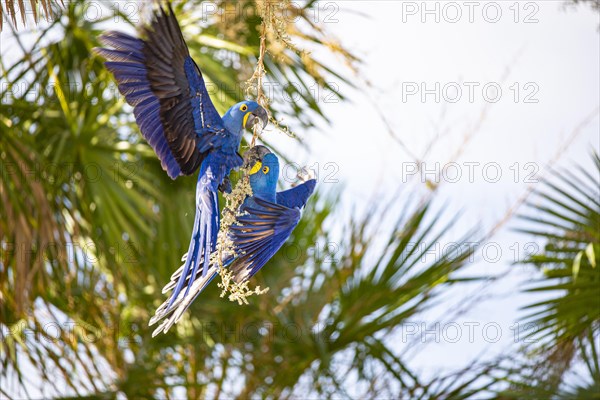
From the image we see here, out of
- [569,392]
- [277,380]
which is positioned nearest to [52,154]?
[277,380]

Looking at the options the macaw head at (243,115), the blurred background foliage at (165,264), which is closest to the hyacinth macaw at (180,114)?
the macaw head at (243,115)

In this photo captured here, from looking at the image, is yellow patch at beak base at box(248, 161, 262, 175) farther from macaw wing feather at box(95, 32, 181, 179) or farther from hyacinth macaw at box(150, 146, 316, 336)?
macaw wing feather at box(95, 32, 181, 179)

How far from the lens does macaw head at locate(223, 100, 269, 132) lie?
58.8 inches

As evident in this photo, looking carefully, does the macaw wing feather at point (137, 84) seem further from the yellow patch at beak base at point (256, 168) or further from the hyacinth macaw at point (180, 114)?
the yellow patch at beak base at point (256, 168)

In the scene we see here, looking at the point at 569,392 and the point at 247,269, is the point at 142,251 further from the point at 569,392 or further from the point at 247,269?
the point at 247,269

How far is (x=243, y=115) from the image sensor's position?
58.9 inches

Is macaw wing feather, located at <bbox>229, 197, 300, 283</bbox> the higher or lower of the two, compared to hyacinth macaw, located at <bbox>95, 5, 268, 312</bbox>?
lower

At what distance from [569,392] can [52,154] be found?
8.10 feet

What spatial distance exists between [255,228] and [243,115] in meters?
0.20

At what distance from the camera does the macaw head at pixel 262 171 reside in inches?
59.2

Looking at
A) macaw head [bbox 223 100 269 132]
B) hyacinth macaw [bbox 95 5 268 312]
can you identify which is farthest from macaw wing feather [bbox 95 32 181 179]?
macaw head [bbox 223 100 269 132]

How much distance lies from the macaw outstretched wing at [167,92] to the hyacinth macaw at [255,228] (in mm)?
93

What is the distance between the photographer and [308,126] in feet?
14.1

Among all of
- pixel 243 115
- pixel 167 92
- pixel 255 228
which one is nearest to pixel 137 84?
pixel 167 92
